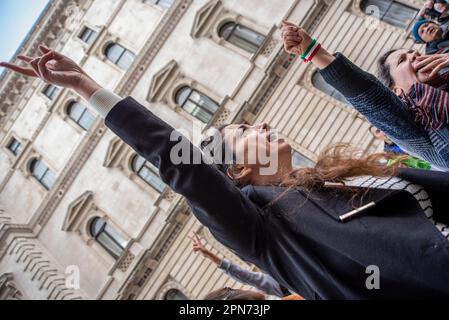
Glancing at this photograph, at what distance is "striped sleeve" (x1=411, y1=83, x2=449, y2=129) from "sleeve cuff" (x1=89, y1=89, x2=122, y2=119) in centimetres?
276

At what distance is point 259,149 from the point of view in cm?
363

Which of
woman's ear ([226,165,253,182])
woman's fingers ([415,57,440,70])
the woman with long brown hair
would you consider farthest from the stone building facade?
the woman with long brown hair

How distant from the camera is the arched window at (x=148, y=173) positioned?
554 inches

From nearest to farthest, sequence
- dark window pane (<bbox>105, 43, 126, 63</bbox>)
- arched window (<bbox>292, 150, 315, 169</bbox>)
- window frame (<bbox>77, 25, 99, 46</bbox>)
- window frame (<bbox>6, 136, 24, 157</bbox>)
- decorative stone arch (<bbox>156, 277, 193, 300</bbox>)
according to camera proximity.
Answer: arched window (<bbox>292, 150, 315, 169</bbox>) < decorative stone arch (<bbox>156, 277, 193, 300</bbox>) < dark window pane (<bbox>105, 43, 126, 63</bbox>) < window frame (<bbox>77, 25, 99, 46</bbox>) < window frame (<bbox>6, 136, 24, 157</bbox>)

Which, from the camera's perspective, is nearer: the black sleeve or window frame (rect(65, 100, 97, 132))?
the black sleeve

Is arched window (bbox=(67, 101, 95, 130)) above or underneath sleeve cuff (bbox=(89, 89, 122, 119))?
underneath

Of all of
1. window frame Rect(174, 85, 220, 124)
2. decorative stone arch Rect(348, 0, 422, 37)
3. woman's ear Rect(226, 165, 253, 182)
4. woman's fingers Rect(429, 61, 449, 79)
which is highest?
decorative stone arch Rect(348, 0, 422, 37)

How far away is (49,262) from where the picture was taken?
1523cm

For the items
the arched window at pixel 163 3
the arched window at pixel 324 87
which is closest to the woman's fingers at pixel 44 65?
the arched window at pixel 324 87

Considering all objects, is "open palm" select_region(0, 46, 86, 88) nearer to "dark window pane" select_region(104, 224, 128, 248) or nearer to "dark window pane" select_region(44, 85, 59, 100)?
"dark window pane" select_region(104, 224, 128, 248)

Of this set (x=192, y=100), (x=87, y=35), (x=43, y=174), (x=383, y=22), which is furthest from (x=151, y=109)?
(x=383, y=22)

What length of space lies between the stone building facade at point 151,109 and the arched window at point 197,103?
0.04 m

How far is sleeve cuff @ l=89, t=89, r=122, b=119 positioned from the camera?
2.66m

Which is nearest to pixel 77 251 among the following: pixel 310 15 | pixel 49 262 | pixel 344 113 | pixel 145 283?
pixel 49 262
